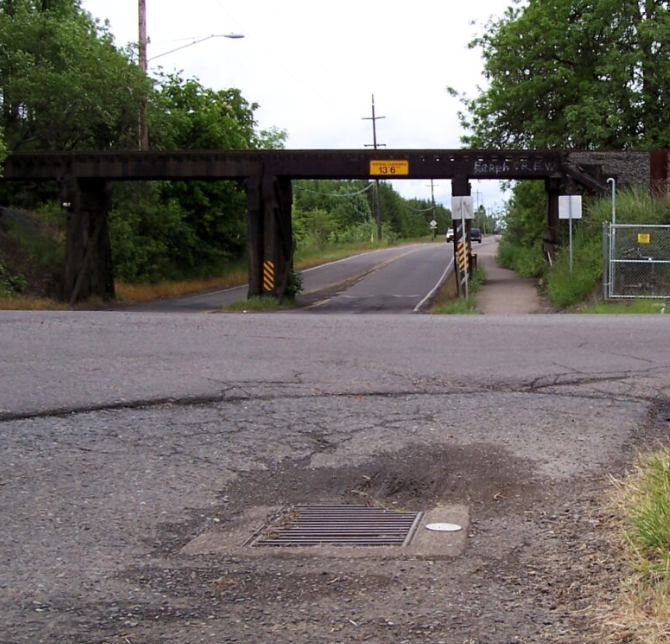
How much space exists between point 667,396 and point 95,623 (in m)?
6.30

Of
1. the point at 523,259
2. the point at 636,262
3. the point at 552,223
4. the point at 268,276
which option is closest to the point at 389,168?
the point at 268,276

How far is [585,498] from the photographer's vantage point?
19.5ft

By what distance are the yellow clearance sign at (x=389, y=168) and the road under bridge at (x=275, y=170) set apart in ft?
0.11

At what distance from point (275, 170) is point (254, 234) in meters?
2.28

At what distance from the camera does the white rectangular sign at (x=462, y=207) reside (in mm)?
28344

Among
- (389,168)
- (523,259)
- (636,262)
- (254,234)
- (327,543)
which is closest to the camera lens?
(327,543)

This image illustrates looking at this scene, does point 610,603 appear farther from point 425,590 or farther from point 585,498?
point 585,498

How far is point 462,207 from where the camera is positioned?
2845 cm

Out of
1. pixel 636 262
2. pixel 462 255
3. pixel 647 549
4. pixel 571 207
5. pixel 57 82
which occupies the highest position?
pixel 57 82

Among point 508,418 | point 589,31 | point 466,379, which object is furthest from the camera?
point 589,31

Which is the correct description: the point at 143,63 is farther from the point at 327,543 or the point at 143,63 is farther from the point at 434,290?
the point at 327,543

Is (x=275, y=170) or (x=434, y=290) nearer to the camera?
(x=275, y=170)

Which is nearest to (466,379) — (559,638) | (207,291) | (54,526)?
(54,526)

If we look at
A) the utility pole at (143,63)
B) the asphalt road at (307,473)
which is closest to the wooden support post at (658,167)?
the utility pole at (143,63)
